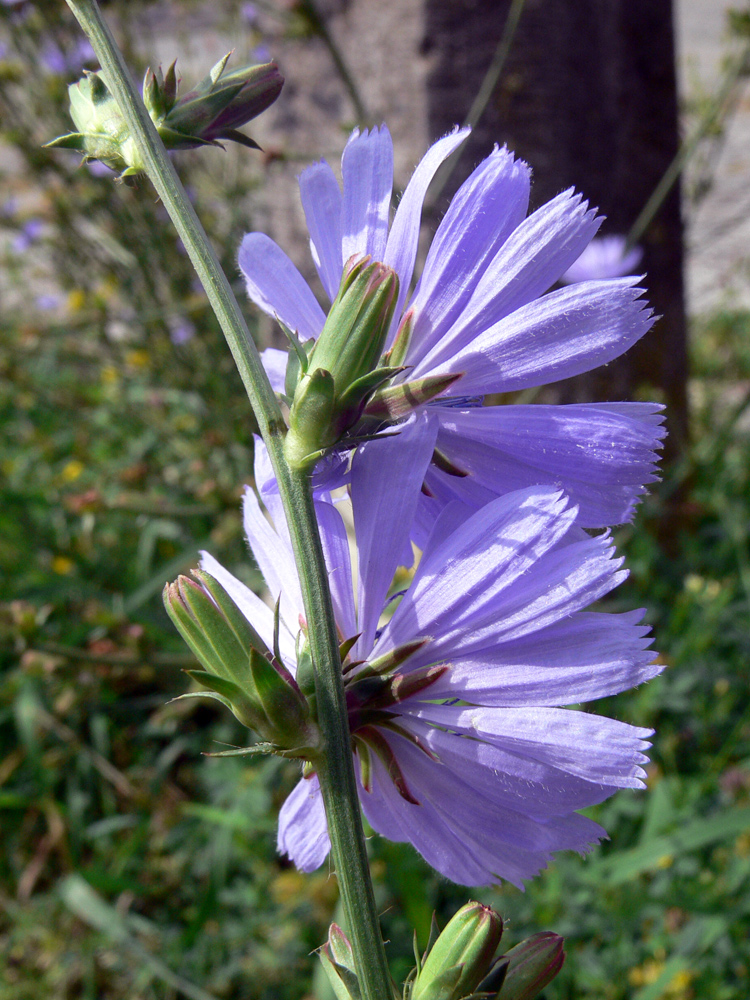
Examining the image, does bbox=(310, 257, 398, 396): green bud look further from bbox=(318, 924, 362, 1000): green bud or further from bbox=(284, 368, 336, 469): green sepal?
bbox=(318, 924, 362, 1000): green bud

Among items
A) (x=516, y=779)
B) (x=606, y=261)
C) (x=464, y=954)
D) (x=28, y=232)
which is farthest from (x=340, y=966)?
(x=28, y=232)

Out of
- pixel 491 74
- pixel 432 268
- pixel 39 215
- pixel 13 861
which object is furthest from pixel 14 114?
pixel 432 268

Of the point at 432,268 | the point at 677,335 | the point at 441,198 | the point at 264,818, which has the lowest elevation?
the point at 264,818

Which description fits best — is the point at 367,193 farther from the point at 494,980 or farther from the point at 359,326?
the point at 494,980

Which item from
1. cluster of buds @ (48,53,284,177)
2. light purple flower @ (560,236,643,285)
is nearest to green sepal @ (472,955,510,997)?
cluster of buds @ (48,53,284,177)

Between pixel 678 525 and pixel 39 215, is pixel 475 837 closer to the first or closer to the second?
pixel 678 525
